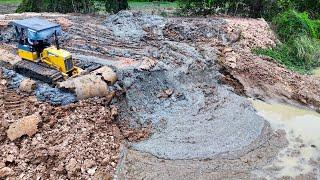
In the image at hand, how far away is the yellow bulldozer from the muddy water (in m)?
6.08

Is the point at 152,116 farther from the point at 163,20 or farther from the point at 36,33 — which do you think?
the point at 163,20

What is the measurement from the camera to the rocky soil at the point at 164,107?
10422 mm

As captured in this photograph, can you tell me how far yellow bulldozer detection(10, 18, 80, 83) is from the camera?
12040 millimetres

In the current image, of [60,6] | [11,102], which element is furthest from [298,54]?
[60,6]

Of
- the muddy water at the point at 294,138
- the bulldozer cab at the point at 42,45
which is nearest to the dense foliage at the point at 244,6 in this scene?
the muddy water at the point at 294,138

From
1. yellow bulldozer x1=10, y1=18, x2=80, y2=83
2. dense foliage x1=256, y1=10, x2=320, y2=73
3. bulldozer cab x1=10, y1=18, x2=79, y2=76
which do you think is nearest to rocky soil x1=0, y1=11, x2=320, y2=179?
dense foliage x1=256, y1=10, x2=320, y2=73

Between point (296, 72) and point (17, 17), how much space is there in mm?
11629

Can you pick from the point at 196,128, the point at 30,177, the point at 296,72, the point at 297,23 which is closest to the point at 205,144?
the point at 196,128

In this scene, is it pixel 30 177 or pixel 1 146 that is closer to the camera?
pixel 30 177

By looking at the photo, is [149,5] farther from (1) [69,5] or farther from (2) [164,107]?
(2) [164,107]

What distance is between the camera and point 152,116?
12.4m

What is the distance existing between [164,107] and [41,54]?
4019 mm

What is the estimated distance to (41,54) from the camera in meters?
12.6

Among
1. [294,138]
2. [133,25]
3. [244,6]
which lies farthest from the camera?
[244,6]
